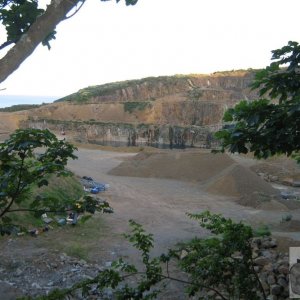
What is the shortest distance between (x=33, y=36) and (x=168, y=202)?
707 inches

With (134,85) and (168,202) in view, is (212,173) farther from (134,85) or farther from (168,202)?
(134,85)

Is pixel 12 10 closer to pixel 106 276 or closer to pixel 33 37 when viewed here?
pixel 33 37

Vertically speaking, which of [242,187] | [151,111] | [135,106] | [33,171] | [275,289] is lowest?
[242,187]

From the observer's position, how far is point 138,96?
75.2 metres

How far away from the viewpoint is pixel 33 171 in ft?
11.5

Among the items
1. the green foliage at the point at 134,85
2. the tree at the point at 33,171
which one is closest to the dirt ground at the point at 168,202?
the tree at the point at 33,171

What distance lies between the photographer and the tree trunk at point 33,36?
7.56ft

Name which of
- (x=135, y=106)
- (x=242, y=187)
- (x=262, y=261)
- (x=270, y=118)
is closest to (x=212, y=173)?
(x=242, y=187)

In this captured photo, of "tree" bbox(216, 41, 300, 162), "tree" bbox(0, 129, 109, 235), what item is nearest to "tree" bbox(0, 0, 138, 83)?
"tree" bbox(0, 129, 109, 235)

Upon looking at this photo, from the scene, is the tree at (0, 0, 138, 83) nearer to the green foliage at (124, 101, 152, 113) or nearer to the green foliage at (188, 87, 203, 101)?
the green foliage at (124, 101, 152, 113)

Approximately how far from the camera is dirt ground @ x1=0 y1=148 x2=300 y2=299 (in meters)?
11.9

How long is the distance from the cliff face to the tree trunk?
3514 cm

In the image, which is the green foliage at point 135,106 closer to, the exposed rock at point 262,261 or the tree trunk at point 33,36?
the exposed rock at point 262,261

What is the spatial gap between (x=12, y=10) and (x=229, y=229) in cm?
275
